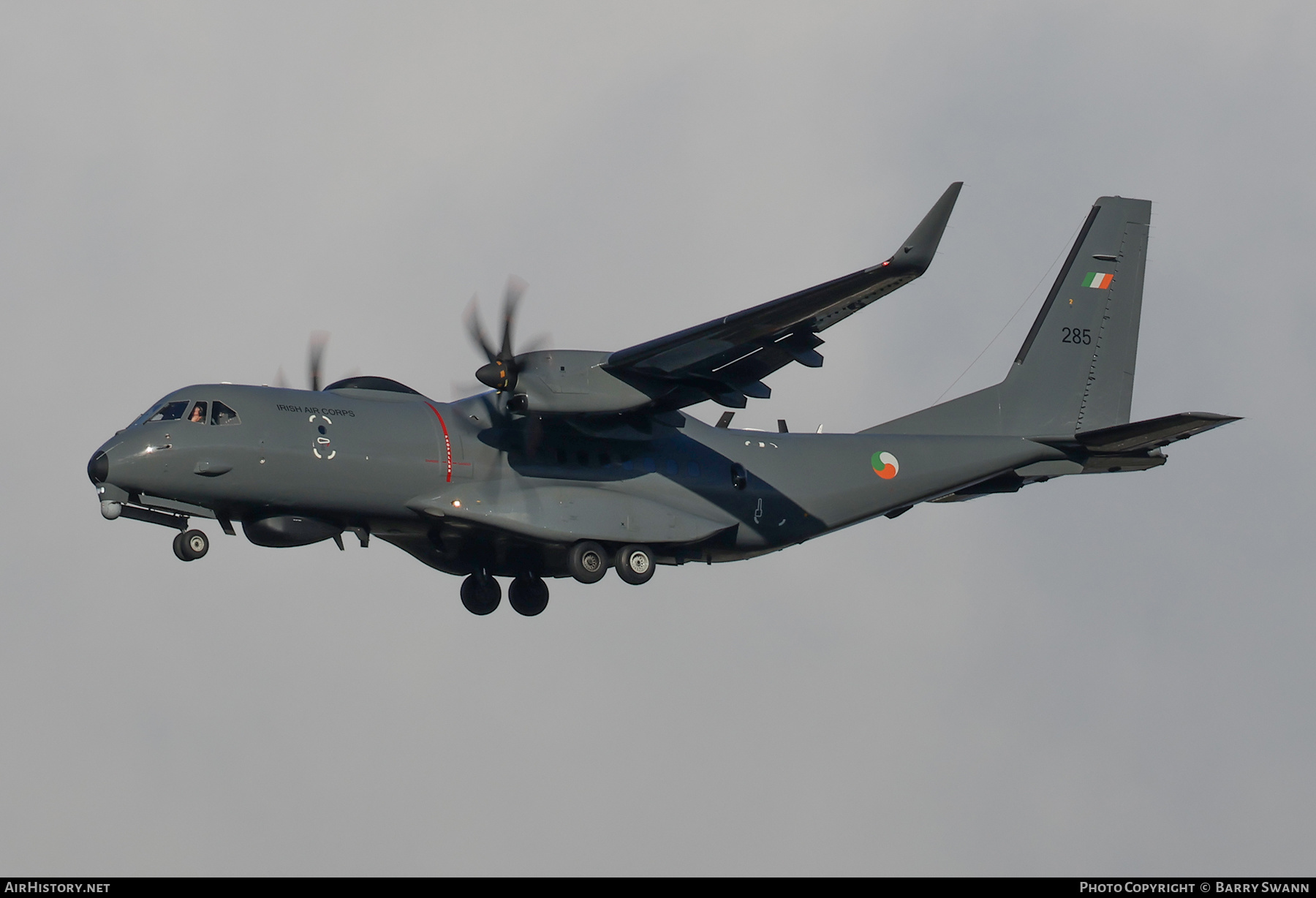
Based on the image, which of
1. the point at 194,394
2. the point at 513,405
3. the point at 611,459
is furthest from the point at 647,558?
the point at 194,394

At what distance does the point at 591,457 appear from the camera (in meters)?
20.9

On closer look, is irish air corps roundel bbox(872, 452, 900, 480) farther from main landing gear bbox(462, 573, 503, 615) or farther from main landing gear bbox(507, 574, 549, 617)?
main landing gear bbox(462, 573, 503, 615)

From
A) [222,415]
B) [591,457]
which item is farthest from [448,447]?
[222,415]

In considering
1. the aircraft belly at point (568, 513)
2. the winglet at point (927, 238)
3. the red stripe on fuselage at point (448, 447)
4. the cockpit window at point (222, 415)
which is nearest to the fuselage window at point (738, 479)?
the aircraft belly at point (568, 513)

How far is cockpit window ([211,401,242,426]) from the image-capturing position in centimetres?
1898

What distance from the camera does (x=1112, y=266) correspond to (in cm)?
2502

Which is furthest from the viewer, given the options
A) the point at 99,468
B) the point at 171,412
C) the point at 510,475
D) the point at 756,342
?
the point at 510,475

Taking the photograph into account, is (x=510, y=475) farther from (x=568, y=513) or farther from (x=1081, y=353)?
(x=1081, y=353)

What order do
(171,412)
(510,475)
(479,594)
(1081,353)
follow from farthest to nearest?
1. (1081,353)
2. (479,594)
3. (510,475)
4. (171,412)

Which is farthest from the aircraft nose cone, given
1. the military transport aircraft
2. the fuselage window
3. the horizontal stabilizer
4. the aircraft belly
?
the horizontal stabilizer

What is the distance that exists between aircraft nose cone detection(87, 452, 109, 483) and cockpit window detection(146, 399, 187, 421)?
734 millimetres

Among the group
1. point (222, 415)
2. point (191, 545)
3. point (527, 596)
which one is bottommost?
point (527, 596)

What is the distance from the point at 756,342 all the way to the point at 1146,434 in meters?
6.17
